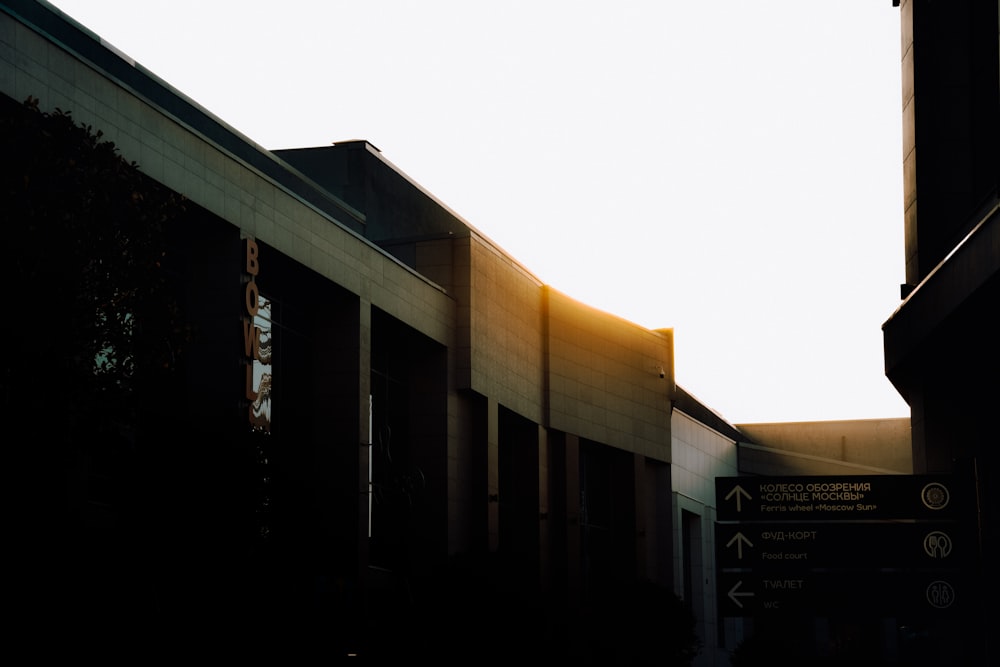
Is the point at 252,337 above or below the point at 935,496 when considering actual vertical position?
above

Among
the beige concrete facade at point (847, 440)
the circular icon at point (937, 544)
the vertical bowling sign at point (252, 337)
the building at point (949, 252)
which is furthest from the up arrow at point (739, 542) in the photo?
the beige concrete facade at point (847, 440)

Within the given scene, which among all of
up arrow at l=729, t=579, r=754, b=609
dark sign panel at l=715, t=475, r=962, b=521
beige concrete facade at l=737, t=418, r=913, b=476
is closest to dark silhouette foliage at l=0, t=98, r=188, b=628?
dark sign panel at l=715, t=475, r=962, b=521

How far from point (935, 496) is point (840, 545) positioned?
6.16 ft

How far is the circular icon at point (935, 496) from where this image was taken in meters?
26.3

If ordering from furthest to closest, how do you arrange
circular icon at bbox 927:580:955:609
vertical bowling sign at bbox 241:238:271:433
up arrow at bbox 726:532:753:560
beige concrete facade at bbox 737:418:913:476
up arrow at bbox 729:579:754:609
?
beige concrete facade at bbox 737:418:913:476, vertical bowling sign at bbox 241:238:271:433, up arrow at bbox 726:532:753:560, up arrow at bbox 729:579:754:609, circular icon at bbox 927:580:955:609

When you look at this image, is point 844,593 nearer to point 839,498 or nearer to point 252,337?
point 839,498

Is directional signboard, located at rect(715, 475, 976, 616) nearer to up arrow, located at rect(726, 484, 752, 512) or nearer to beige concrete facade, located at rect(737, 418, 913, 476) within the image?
up arrow, located at rect(726, 484, 752, 512)

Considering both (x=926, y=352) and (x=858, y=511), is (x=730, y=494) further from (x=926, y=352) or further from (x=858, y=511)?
(x=926, y=352)

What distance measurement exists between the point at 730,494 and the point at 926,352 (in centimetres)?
520

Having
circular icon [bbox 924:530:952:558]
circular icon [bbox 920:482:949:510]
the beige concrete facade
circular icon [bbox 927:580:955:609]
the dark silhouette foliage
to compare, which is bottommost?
circular icon [bbox 927:580:955:609]

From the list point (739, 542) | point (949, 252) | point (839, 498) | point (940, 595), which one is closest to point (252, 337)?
point (739, 542)

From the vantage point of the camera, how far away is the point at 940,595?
2595 cm

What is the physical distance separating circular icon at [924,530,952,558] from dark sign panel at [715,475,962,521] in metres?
0.30

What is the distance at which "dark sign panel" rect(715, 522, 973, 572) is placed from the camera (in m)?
26.1
